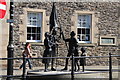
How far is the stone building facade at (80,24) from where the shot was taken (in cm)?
1700

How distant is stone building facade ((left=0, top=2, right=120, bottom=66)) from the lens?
17.0 meters

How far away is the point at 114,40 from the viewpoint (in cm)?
1894

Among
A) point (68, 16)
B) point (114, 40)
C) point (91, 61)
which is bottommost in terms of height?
point (91, 61)

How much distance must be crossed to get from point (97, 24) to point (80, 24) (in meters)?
1.01

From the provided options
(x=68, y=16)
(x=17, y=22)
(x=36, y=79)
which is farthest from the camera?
(x=68, y=16)

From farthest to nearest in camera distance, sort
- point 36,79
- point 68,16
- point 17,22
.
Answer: point 68,16 < point 17,22 < point 36,79

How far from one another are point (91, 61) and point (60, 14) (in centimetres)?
331

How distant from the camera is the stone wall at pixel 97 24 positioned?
55.7ft

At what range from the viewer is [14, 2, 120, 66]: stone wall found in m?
17.0

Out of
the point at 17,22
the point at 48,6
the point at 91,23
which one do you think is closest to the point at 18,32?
the point at 17,22

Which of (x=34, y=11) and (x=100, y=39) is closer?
(x=34, y=11)

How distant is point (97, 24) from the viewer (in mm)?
18562

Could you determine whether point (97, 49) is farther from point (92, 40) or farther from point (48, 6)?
point (48, 6)

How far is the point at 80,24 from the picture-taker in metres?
18.6
